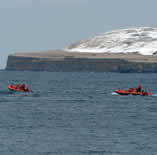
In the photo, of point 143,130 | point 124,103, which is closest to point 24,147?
point 143,130

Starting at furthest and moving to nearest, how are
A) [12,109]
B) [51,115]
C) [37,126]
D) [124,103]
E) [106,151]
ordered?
1. [124,103]
2. [12,109]
3. [51,115]
4. [37,126]
5. [106,151]

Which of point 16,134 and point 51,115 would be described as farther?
point 51,115

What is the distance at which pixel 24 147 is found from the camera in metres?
42.4

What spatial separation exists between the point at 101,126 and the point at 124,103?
830 inches

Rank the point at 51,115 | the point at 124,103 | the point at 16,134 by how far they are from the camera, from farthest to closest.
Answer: the point at 124,103, the point at 51,115, the point at 16,134

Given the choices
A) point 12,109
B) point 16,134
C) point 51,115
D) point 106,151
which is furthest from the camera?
point 12,109

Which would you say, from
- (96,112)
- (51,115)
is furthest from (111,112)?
(51,115)

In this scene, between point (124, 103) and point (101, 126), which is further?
point (124, 103)

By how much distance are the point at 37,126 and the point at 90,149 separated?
9.12 m

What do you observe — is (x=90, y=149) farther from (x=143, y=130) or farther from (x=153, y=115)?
(x=153, y=115)

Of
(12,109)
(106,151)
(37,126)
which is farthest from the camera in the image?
(12,109)

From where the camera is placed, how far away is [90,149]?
42.2 metres

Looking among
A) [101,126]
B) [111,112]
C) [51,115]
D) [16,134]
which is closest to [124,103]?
[111,112]

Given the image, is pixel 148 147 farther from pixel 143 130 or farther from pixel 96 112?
pixel 96 112
